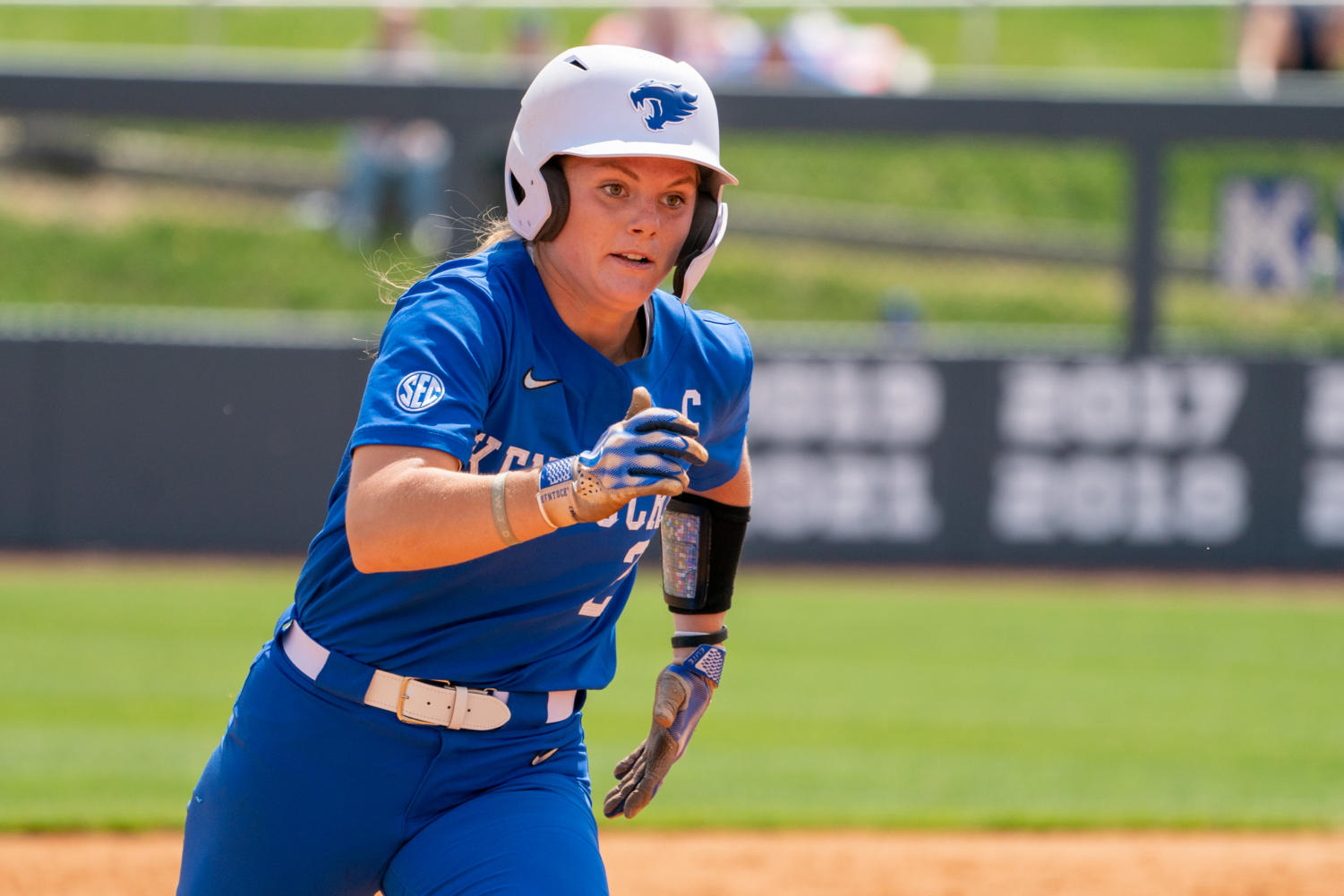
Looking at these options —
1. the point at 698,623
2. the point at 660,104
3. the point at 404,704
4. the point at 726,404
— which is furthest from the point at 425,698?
the point at 660,104

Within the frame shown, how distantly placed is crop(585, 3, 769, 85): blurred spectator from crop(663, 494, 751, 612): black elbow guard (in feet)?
36.7

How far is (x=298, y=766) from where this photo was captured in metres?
2.77

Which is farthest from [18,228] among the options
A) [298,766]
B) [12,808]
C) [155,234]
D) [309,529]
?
[298,766]

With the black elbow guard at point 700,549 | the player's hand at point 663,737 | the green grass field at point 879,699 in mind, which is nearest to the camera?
the player's hand at point 663,737

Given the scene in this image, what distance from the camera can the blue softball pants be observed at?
9.02 ft

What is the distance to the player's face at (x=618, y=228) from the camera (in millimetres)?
2727

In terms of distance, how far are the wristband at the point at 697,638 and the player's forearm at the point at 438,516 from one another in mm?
1144

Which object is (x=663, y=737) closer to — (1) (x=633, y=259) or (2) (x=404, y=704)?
(2) (x=404, y=704)

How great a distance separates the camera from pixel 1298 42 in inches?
576

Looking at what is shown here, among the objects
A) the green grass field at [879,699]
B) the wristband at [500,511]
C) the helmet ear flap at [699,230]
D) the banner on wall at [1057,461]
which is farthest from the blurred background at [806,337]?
the wristband at [500,511]

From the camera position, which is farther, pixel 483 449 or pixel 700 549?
pixel 700 549

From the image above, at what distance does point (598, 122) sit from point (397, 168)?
1420 cm

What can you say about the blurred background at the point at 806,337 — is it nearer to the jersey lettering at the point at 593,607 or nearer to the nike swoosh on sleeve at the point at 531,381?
the jersey lettering at the point at 593,607

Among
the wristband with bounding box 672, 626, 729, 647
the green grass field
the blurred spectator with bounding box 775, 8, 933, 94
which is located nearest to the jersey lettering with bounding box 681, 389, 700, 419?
the wristband with bounding box 672, 626, 729, 647
